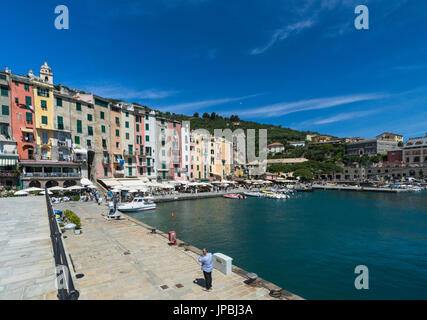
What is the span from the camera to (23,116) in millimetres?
34688

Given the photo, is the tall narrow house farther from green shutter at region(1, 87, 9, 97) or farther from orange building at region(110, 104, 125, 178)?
orange building at region(110, 104, 125, 178)

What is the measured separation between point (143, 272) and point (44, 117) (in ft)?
123

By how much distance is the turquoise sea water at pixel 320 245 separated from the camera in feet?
43.0

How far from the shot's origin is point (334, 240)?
21.4 metres

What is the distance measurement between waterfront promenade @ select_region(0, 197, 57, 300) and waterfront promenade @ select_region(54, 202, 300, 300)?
1344 millimetres

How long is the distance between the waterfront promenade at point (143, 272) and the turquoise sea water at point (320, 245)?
475cm

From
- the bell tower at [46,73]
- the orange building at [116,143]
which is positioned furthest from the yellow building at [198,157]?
the bell tower at [46,73]

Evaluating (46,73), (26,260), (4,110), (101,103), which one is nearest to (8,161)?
(4,110)

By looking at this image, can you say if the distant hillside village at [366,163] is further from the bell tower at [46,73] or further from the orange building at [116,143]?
the bell tower at [46,73]

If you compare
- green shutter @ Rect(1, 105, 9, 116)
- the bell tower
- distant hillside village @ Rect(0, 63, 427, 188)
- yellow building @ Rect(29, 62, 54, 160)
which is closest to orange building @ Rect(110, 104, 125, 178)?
distant hillside village @ Rect(0, 63, 427, 188)

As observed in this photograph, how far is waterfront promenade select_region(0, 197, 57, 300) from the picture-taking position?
7.30 m

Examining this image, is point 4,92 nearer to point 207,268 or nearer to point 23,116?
point 23,116

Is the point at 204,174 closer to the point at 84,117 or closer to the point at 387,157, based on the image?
the point at 84,117

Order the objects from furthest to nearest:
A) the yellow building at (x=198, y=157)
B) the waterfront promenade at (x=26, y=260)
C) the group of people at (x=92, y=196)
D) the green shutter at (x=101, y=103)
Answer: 1. the yellow building at (x=198, y=157)
2. the green shutter at (x=101, y=103)
3. the group of people at (x=92, y=196)
4. the waterfront promenade at (x=26, y=260)
